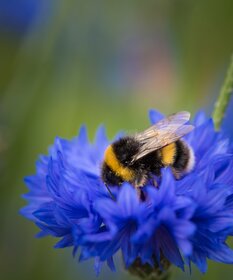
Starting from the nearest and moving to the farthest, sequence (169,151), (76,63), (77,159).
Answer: (169,151) → (77,159) → (76,63)

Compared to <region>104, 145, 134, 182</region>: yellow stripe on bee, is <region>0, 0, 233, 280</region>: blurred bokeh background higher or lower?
higher

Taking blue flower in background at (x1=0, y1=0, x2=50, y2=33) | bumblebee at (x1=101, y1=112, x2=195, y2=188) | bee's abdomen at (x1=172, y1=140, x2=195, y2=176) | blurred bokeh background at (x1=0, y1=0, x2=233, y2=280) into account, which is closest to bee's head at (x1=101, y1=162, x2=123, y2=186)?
bumblebee at (x1=101, y1=112, x2=195, y2=188)

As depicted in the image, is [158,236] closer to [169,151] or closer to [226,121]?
[169,151]

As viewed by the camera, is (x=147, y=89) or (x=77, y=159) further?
(x=147, y=89)

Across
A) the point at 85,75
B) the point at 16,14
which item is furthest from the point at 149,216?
the point at 16,14

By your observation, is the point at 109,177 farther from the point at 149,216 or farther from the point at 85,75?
the point at 85,75

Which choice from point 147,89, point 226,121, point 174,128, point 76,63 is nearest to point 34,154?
point 76,63

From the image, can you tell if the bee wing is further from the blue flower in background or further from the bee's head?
the blue flower in background
